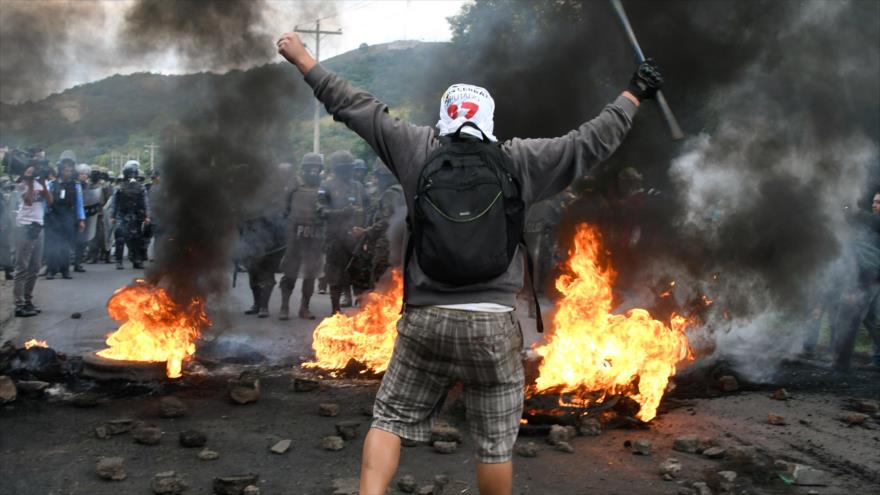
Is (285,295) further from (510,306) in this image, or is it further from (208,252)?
(510,306)

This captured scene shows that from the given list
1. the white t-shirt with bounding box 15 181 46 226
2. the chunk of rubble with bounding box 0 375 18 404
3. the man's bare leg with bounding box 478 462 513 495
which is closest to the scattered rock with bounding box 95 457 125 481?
the chunk of rubble with bounding box 0 375 18 404

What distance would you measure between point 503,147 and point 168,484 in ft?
8.01

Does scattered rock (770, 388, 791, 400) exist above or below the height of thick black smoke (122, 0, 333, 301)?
below

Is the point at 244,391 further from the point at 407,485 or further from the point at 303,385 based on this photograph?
the point at 407,485

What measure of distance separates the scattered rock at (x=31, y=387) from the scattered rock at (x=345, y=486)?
280 centimetres

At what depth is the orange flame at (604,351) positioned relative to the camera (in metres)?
6.09

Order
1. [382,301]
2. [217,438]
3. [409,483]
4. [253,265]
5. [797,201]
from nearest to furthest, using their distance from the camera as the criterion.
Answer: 1. [409,483]
2. [217,438]
3. [382,301]
4. [797,201]
5. [253,265]

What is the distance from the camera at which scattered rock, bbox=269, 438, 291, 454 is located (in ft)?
16.6

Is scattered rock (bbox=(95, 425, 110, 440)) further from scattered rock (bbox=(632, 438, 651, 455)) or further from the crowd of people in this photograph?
the crowd of people

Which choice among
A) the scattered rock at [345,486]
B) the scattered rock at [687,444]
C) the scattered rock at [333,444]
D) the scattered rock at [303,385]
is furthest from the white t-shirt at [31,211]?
the scattered rock at [687,444]

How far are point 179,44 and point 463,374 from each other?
6620 mm

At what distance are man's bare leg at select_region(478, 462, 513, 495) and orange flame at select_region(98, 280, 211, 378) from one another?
4.05 meters

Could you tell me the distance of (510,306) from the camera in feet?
10.9

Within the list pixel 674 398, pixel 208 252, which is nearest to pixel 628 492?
pixel 674 398
